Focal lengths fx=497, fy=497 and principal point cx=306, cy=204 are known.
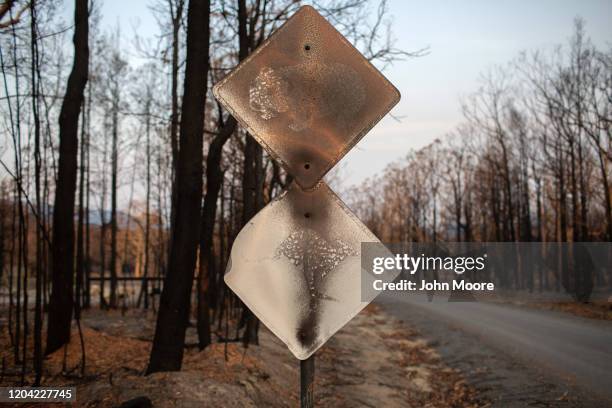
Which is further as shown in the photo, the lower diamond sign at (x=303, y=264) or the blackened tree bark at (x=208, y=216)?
the blackened tree bark at (x=208, y=216)

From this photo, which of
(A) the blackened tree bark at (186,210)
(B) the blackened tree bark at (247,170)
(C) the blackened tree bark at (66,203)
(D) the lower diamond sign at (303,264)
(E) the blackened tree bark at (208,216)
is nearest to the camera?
(D) the lower diamond sign at (303,264)

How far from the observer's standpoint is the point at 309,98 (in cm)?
211

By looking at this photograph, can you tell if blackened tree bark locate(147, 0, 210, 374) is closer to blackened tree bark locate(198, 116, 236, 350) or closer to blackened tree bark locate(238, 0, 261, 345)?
blackened tree bark locate(198, 116, 236, 350)

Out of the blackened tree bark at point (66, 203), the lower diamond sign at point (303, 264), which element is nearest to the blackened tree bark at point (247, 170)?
the blackened tree bark at point (66, 203)

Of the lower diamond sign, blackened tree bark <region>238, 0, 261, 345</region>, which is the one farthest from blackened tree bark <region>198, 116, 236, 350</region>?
the lower diamond sign

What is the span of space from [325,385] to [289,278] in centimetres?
664

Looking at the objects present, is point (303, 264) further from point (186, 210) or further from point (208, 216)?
point (208, 216)

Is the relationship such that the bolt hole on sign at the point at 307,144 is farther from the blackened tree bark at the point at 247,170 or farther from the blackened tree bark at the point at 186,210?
the blackened tree bark at the point at 247,170

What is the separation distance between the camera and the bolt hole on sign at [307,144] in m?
2.08

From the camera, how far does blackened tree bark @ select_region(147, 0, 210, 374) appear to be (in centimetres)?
664

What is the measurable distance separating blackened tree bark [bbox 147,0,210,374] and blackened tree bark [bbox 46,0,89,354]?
3.67 m

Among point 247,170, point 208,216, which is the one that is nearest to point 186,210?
point 208,216

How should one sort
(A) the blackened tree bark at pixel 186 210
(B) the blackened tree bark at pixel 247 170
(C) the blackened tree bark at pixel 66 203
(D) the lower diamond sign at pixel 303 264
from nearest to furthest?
(D) the lower diamond sign at pixel 303 264, (A) the blackened tree bark at pixel 186 210, (C) the blackened tree bark at pixel 66 203, (B) the blackened tree bark at pixel 247 170

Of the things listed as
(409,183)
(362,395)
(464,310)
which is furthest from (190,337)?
(409,183)
